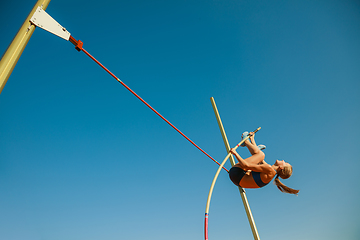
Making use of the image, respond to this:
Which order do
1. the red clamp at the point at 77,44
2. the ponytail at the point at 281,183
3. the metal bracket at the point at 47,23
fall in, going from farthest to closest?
1. the ponytail at the point at 281,183
2. the red clamp at the point at 77,44
3. the metal bracket at the point at 47,23

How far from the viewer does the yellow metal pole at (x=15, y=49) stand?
1.88 meters

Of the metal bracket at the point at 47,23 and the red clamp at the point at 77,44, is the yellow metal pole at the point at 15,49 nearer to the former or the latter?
the metal bracket at the point at 47,23

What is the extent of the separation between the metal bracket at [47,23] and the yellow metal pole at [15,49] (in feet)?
0.14

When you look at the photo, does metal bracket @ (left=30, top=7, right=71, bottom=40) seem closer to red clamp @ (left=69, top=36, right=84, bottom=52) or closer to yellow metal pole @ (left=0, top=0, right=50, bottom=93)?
yellow metal pole @ (left=0, top=0, right=50, bottom=93)

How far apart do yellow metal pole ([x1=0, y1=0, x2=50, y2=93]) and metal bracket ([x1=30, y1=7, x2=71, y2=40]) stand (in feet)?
0.14

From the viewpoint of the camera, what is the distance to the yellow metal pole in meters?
1.88

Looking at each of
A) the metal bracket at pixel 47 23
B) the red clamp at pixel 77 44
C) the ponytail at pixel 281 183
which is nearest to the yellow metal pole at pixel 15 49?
the metal bracket at pixel 47 23

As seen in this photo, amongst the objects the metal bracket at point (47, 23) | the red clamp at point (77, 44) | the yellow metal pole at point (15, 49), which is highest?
the red clamp at point (77, 44)

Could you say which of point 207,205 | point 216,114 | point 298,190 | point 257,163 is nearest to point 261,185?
point 257,163

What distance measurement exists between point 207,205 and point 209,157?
208cm

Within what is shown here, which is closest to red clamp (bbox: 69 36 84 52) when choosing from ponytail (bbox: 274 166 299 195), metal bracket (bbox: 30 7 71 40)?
metal bracket (bbox: 30 7 71 40)

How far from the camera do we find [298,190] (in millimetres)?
4348

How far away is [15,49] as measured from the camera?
6.50 ft

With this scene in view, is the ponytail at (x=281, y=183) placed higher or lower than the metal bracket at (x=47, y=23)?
lower
